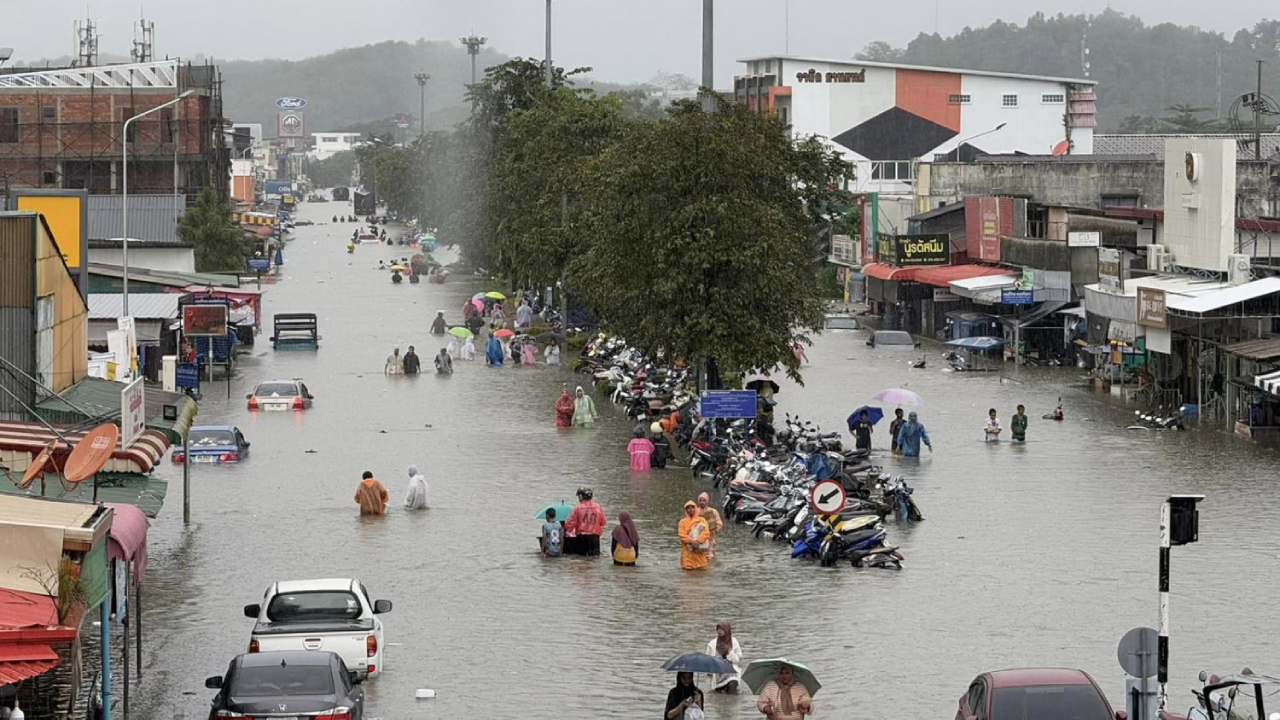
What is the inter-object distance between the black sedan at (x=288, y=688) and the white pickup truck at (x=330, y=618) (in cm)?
271

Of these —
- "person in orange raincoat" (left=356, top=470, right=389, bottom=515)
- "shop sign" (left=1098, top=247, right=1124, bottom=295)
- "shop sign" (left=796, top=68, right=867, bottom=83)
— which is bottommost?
"person in orange raincoat" (left=356, top=470, right=389, bottom=515)

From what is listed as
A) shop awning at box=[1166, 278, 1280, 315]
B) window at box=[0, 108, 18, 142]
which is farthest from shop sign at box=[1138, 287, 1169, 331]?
window at box=[0, 108, 18, 142]

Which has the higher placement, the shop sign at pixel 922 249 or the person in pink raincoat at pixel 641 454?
the shop sign at pixel 922 249

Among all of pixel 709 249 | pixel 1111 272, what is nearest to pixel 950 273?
pixel 1111 272

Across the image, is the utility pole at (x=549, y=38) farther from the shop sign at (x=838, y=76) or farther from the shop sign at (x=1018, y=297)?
the shop sign at (x=838, y=76)

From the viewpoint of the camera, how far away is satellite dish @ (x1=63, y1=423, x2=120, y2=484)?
19.0 metres

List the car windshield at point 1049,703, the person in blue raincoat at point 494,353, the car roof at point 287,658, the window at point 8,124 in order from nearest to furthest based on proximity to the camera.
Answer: the car windshield at point 1049,703, the car roof at point 287,658, the person in blue raincoat at point 494,353, the window at point 8,124

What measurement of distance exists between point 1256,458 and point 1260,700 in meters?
26.0

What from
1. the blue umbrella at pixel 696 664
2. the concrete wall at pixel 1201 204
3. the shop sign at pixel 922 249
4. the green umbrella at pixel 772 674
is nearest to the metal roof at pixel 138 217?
the shop sign at pixel 922 249

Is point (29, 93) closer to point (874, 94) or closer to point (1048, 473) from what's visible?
point (874, 94)

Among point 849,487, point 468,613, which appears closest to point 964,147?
point 849,487

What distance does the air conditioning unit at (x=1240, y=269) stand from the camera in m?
49.6

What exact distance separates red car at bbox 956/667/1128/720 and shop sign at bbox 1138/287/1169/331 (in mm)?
34215

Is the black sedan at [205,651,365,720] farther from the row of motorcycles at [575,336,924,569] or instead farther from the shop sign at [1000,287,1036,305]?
the shop sign at [1000,287,1036,305]
